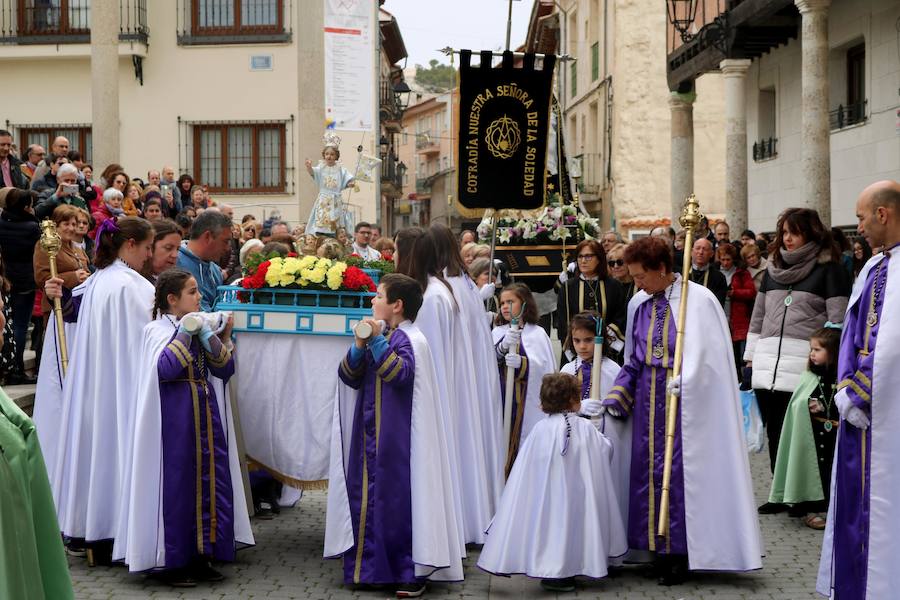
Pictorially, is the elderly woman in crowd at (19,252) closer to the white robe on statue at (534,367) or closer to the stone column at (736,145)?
the white robe on statue at (534,367)

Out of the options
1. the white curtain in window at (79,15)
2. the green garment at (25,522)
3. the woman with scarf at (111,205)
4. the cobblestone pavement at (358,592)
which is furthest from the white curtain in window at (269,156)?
the green garment at (25,522)

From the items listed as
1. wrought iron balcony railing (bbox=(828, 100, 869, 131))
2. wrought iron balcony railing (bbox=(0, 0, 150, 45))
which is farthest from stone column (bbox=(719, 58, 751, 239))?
wrought iron balcony railing (bbox=(0, 0, 150, 45))

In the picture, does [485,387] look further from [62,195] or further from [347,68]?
[347,68]

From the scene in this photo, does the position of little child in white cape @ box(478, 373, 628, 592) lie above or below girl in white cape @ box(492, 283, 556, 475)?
below

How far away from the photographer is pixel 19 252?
434 inches

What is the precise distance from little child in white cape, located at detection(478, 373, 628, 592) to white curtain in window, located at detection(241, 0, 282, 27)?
71.2ft

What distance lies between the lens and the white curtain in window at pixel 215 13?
27.0 m

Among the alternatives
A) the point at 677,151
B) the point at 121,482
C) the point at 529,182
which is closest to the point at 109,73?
the point at 677,151

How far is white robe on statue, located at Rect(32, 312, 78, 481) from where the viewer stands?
768 cm

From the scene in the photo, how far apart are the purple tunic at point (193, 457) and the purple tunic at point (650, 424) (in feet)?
7.49

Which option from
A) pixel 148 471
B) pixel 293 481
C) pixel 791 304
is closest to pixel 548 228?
pixel 791 304

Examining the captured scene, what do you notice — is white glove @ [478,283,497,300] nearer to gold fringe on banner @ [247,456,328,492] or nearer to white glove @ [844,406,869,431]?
gold fringe on banner @ [247,456,328,492]

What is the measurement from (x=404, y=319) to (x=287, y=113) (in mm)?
21174

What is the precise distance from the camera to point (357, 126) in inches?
939
